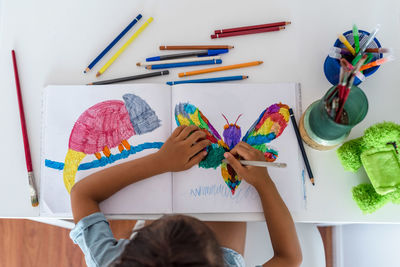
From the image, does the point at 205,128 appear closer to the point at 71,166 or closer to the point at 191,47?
the point at 191,47

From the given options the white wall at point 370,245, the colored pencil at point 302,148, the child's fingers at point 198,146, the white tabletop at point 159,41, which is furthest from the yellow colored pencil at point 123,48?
the white wall at point 370,245

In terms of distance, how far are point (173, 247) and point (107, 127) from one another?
323 mm

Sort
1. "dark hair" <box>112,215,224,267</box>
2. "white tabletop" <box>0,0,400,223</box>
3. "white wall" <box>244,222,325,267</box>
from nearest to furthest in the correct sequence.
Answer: "dark hair" <box>112,215,224,267</box>
"white tabletop" <box>0,0,400,223</box>
"white wall" <box>244,222,325,267</box>

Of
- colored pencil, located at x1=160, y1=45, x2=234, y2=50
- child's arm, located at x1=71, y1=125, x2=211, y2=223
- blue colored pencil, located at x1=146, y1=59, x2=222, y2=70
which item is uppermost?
colored pencil, located at x1=160, y1=45, x2=234, y2=50

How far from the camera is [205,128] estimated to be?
635 mm

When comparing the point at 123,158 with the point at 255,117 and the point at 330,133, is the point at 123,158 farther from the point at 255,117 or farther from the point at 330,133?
the point at 330,133

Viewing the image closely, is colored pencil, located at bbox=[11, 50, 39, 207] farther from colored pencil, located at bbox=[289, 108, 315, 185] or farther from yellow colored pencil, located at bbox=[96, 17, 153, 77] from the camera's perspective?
colored pencil, located at bbox=[289, 108, 315, 185]

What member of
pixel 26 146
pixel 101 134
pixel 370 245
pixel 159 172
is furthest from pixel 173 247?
pixel 370 245

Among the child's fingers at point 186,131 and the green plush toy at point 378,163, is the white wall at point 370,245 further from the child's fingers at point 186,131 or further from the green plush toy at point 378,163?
the child's fingers at point 186,131

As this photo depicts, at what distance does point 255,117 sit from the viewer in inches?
24.9

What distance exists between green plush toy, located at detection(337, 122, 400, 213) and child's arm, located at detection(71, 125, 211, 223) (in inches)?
11.6

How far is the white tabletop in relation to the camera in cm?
65

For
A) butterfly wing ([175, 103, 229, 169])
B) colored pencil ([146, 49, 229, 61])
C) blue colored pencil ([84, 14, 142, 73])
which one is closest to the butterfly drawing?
butterfly wing ([175, 103, 229, 169])

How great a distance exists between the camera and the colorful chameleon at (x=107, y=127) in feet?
2.07
